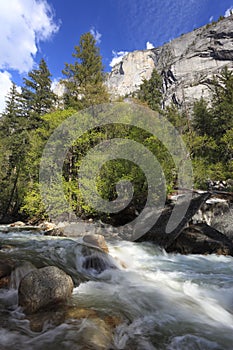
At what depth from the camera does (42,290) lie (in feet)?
12.1

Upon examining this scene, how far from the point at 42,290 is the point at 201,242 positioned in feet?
24.6

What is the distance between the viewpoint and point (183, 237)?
9.98m

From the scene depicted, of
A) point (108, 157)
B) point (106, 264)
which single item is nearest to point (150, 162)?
point (108, 157)

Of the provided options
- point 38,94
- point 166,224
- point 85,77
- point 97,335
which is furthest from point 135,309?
point 38,94

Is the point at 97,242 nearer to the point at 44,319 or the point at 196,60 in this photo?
the point at 44,319

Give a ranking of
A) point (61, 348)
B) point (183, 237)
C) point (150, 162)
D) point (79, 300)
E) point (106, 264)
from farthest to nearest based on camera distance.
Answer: point (150, 162) < point (183, 237) < point (106, 264) < point (79, 300) < point (61, 348)

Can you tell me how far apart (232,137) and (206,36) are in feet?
238

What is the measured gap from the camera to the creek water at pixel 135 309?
3044 millimetres

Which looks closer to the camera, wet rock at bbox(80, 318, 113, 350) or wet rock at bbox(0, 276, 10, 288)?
wet rock at bbox(80, 318, 113, 350)

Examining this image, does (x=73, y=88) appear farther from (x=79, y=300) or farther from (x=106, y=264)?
(x=79, y=300)

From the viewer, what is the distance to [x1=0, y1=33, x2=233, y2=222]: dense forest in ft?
49.4

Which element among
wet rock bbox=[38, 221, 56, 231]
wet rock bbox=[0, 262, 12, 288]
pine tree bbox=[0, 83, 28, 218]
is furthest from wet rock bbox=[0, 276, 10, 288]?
pine tree bbox=[0, 83, 28, 218]

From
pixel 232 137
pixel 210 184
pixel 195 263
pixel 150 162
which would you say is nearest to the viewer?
pixel 195 263

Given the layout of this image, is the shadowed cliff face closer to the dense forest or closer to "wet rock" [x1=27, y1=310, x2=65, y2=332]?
the dense forest
